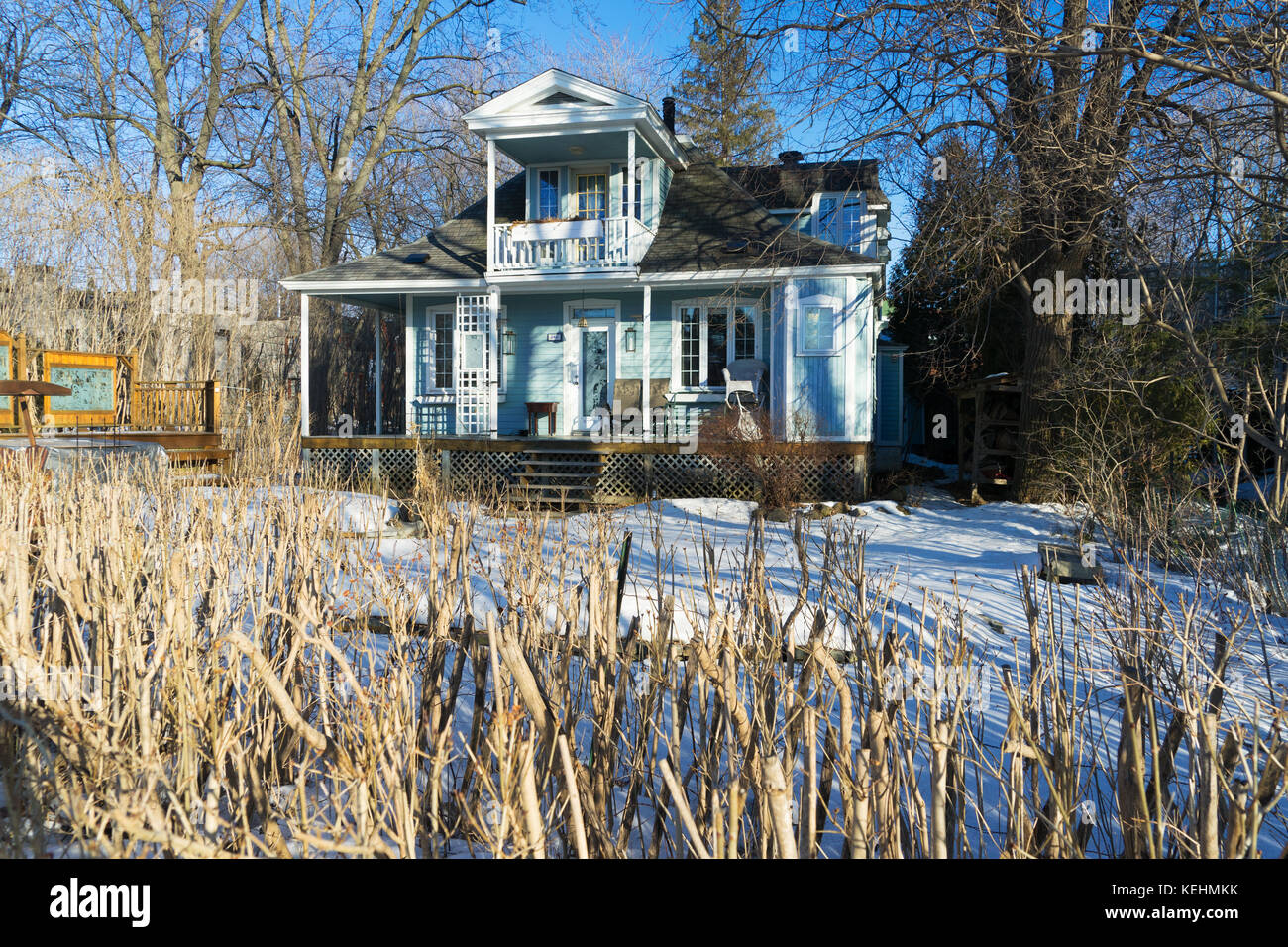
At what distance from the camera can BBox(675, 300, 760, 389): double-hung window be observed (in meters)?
16.2

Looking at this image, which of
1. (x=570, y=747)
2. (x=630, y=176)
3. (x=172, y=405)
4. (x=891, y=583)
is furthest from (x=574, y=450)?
(x=570, y=747)

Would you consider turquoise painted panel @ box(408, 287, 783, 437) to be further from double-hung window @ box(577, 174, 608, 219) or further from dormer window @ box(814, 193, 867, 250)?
dormer window @ box(814, 193, 867, 250)

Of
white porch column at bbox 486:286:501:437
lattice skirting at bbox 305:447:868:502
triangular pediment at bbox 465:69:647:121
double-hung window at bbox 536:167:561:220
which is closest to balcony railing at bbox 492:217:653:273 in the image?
white porch column at bbox 486:286:501:437

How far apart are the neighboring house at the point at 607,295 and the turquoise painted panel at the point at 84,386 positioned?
10.1 feet

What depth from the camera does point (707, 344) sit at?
1620cm

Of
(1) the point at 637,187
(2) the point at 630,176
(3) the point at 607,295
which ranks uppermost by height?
(1) the point at 637,187

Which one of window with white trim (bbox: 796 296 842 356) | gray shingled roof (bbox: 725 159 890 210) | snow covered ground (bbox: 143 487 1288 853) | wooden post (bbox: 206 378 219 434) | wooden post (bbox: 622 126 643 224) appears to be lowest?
snow covered ground (bbox: 143 487 1288 853)

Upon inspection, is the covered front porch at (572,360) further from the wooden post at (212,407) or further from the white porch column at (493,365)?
the wooden post at (212,407)

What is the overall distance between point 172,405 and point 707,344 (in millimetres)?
8938

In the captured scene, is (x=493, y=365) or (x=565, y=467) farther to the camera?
(x=493, y=365)

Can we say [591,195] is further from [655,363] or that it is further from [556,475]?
[556,475]

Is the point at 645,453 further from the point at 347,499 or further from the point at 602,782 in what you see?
the point at 602,782

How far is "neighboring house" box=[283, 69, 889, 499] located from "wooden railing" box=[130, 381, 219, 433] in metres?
1.51

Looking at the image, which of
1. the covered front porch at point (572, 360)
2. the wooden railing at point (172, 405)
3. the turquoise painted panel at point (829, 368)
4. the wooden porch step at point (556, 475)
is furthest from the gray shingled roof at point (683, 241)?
the wooden porch step at point (556, 475)
